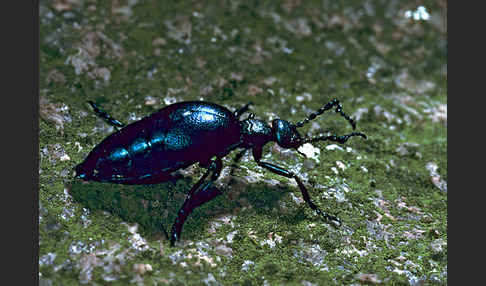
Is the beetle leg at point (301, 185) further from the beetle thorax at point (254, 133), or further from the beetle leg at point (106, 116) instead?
the beetle leg at point (106, 116)

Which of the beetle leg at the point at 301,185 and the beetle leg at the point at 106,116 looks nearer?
the beetle leg at the point at 301,185

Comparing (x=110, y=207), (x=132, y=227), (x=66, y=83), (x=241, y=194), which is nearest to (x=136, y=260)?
(x=132, y=227)

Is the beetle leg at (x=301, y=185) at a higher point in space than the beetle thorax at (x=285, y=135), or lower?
lower

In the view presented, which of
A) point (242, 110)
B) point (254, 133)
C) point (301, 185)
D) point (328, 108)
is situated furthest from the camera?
point (242, 110)

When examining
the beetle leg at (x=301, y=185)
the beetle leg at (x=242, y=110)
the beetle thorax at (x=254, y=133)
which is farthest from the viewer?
the beetle leg at (x=242, y=110)

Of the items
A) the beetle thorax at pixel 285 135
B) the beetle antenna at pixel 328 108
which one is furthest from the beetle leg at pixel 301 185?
the beetle antenna at pixel 328 108

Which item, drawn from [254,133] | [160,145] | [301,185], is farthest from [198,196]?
[301,185]

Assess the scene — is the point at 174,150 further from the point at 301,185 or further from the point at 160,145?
the point at 301,185

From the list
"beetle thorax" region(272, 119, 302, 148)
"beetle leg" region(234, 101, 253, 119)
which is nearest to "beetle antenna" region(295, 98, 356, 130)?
"beetle thorax" region(272, 119, 302, 148)
